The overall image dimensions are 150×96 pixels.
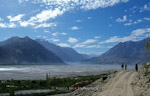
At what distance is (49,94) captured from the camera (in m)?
29.0

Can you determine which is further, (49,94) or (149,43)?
(49,94)

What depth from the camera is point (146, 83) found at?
20.7 m

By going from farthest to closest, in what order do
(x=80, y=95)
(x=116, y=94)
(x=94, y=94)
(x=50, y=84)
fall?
(x=50, y=84) → (x=80, y=95) → (x=94, y=94) → (x=116, y=94)

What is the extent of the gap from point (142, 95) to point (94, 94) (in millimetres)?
6276

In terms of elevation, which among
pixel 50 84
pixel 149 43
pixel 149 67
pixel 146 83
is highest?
pixel 149 43

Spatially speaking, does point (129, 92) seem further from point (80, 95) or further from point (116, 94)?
point (80, 95)

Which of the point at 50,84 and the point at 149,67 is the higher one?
the point at 149,67

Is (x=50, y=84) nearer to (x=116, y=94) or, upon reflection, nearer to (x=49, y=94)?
(x=49, y=94)

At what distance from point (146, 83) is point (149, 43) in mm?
4976

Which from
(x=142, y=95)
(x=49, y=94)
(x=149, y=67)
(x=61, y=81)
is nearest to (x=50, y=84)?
(x=61, y=81)

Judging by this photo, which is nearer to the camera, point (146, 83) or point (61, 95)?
point (146, 83)

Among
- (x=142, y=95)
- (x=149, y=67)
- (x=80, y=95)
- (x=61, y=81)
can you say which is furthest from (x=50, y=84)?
(x=142, y=95)

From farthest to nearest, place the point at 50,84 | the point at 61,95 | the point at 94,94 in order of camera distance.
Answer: the point at 50,84 < the point at 61,95 < the point at 94,94

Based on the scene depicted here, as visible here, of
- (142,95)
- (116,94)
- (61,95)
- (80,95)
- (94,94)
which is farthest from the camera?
(61,95)
